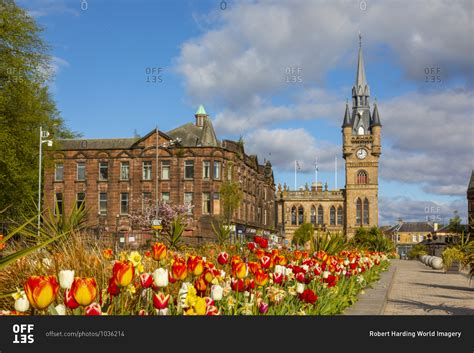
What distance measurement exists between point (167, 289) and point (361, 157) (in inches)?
4689

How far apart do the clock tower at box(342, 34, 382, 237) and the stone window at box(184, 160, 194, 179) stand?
67.0 meters

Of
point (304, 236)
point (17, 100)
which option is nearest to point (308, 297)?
point (17, 100)

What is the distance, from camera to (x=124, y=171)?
5688 centimetres

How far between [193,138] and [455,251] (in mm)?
32365

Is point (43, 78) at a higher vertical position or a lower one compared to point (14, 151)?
higher

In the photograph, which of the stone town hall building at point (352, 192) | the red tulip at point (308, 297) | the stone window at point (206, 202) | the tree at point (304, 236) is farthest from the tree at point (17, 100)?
the stone town hall building at point (352, 192)

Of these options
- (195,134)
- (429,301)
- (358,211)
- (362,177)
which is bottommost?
(429,301)

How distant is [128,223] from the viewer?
55344 mm

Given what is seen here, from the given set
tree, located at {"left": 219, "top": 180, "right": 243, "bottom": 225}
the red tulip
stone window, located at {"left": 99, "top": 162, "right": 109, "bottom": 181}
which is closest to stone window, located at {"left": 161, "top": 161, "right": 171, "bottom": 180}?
stone window, located at {"left": 99, "top": 162, "right": 109, "bottom": 181}

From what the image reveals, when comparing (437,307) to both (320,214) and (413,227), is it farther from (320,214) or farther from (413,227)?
(413,227)

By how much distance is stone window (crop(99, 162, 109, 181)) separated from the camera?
57000 millimetres

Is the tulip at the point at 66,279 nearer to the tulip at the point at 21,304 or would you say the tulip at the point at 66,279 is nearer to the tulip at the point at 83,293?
the tulip at the point at 21,304
